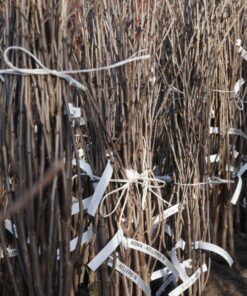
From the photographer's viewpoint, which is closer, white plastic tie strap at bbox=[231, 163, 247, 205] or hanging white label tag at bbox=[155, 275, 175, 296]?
hanging white label tag at bbox=[155, 275, 175, 296]

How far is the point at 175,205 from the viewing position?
8.68ft

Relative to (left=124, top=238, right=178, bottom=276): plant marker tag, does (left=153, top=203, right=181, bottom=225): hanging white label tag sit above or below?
above

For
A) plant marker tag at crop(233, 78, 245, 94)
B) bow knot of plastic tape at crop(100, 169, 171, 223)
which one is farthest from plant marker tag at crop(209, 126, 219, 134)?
bow knot of plastic tape at crop(100, 169, 171, 223)

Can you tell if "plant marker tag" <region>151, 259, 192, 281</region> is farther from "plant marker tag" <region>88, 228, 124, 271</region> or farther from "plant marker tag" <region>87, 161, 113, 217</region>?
"plant marker tag" <region>87, 161, 113, 217</region>

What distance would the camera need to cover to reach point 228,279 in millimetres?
3201

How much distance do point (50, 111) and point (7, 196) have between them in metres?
0.38

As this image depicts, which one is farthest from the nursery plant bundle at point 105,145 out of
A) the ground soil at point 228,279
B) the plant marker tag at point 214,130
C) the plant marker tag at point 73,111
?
the plant marker tag at point 214,130

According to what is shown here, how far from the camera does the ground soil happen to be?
3049 millimetres

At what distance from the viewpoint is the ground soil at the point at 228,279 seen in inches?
120

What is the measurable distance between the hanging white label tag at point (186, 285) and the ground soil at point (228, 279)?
274 mm

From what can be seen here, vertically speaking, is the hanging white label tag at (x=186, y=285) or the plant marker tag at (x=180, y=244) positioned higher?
the plant marker tag at (x=180, y=244)

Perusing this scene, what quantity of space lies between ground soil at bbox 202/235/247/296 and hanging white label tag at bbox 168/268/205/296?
27cm

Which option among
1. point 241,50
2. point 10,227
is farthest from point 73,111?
point 241,50

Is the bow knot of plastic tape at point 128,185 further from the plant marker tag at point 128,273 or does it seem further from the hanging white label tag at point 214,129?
the hanging white label tag at point 214,129
